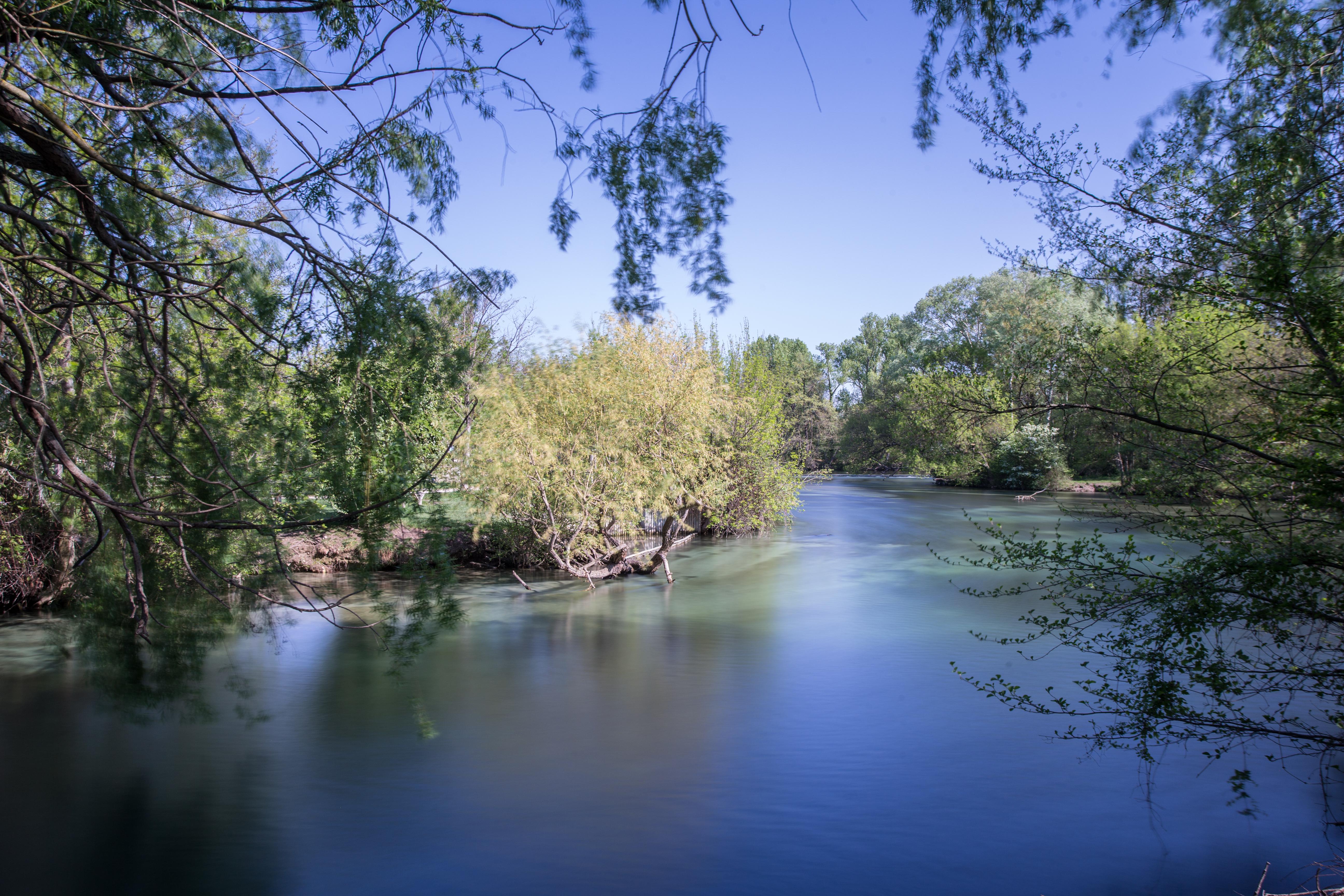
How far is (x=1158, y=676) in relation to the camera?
4.64 m

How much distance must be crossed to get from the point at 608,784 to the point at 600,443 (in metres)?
7.12

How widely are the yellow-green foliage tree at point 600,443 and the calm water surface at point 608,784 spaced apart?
2.45 m

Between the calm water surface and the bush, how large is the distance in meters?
21.3

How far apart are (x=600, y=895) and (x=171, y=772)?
435cm

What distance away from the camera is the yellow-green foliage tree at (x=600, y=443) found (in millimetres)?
12984

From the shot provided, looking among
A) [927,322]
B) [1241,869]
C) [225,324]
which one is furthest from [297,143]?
[927,322]

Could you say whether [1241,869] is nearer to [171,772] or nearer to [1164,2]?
[1164,2]

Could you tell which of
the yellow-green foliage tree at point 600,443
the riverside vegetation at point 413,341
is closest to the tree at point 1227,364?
the riverside vegetation at point 413,341

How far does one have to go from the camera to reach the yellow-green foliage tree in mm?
12984

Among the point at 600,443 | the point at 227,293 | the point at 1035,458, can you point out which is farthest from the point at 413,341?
the point at 1035,458

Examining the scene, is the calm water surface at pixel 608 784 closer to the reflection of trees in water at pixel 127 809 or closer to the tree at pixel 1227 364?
the reflection of trees in water at pixel 127 809

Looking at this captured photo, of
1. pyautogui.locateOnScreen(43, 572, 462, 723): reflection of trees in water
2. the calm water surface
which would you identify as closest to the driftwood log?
the calm water surface

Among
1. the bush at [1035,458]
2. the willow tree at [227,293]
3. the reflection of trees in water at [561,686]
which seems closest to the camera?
the willow tree at [227,293]

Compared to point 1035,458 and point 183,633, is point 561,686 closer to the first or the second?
point 183,633
